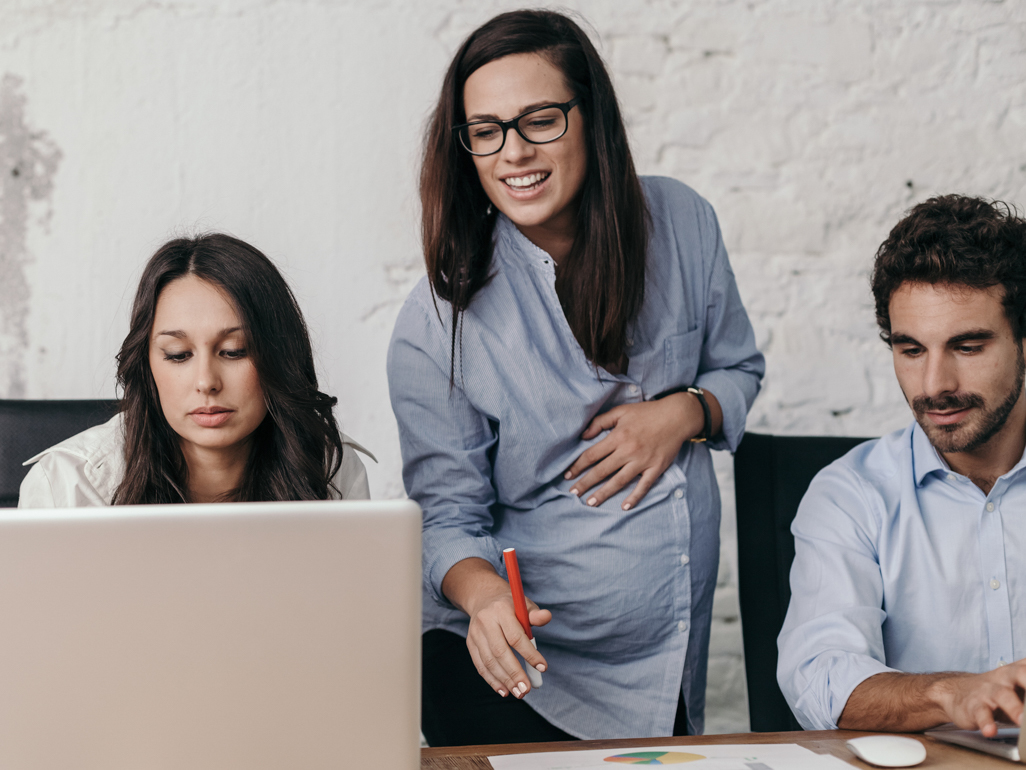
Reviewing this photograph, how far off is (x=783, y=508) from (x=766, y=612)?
0.18m

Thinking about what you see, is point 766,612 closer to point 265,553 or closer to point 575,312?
point 575,312

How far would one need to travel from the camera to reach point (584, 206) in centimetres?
153

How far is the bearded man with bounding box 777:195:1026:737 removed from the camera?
1.29 meters

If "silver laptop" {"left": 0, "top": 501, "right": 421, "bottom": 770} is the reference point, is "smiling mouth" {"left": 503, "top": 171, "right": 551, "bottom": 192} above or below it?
above

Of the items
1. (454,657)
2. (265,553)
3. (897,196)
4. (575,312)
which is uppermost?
(897,196)

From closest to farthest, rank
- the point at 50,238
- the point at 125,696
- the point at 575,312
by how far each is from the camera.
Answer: the point at 125,696 < the point at 575,312 < the point at 50,238

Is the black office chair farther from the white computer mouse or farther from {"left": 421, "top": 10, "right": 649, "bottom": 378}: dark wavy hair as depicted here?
the white computer mouse

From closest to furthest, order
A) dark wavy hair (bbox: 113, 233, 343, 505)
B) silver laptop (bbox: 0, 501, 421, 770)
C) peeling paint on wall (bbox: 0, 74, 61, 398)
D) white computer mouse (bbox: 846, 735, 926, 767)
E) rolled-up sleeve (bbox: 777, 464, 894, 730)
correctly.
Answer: silver laptop (bbox: 0, 501, 421, 770), white computer mouse (bbox: 846, 735, 926, 767), rolled-up sleeve (bbox: 777, 464, 894, 730), dark wavy hair (bbox: 113, 233, 343, 505), peeling paint on wall (bbox: 0, 74, 61, 398)

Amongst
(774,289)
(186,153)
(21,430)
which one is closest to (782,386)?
(774,289)

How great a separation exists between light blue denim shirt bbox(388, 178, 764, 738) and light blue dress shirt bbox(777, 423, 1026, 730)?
0.22 m

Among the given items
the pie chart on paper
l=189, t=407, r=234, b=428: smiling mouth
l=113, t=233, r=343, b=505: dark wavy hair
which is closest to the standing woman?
l=113, t=233, r=343, b=505: dark wavy hair

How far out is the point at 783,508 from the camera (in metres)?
1.58

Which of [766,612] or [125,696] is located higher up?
[125,696]

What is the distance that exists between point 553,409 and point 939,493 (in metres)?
0.59
